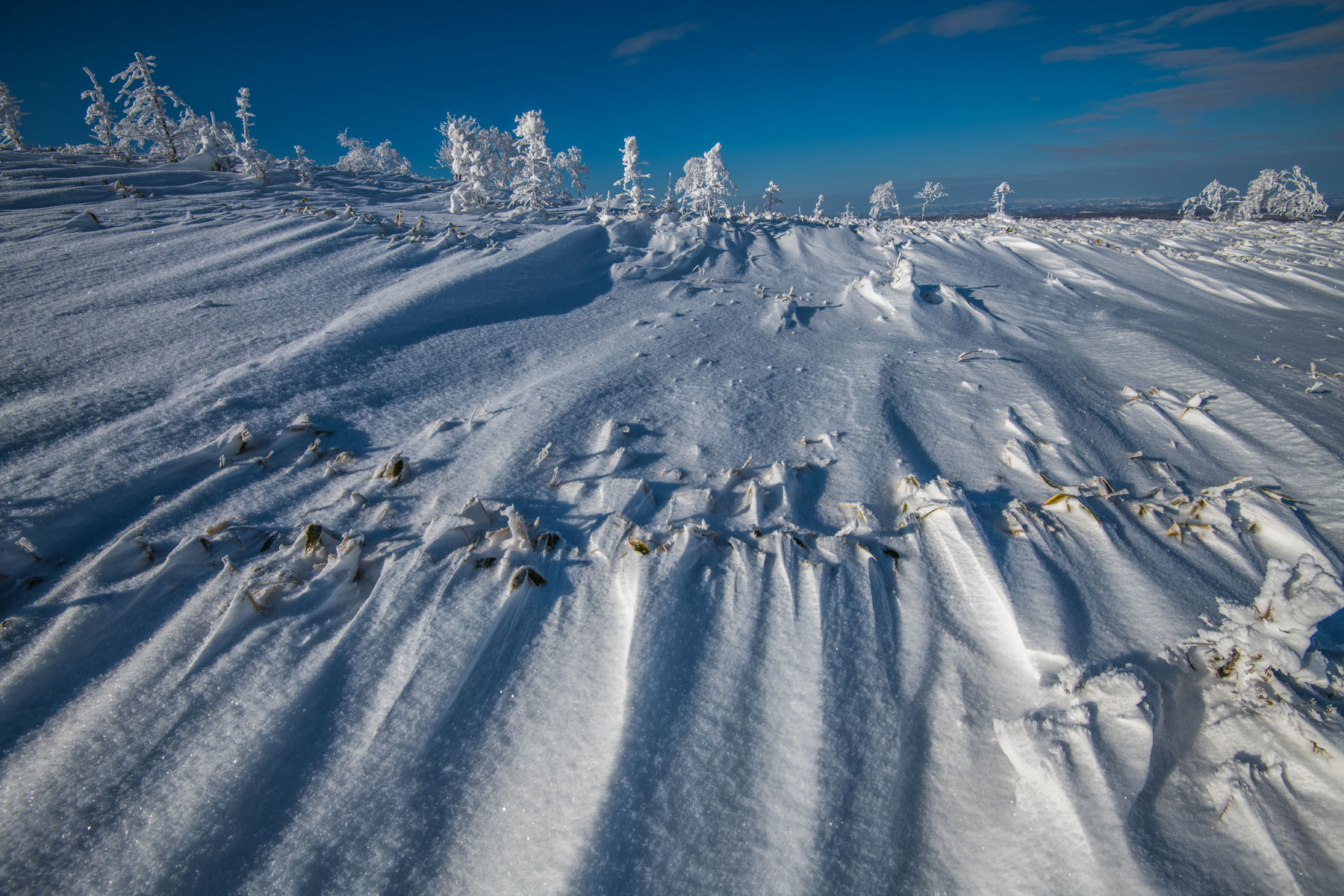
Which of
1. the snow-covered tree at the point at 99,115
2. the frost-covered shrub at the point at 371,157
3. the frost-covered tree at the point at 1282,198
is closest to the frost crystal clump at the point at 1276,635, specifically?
the snow-covered tree at the point at 99,115

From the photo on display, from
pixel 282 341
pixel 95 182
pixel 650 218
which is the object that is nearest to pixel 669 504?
pixel 282 341

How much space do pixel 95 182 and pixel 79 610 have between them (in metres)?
6.68

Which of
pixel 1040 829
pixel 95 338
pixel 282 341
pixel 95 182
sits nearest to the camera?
pixel 1040 829

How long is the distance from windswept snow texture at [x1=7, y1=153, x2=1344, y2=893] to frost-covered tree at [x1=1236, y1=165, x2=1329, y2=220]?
4118 centimetres

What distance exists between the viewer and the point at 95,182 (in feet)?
17.5

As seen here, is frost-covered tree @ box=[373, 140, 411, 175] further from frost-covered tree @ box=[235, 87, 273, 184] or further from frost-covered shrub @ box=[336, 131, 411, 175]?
frost-covered tree @ box=[235, 87, 273, 184]

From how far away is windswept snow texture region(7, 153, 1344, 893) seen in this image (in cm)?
100

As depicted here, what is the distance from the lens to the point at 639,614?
1.38 m

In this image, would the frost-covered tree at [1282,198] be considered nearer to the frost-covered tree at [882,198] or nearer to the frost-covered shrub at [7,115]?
the frost-covered tree at [882,198]

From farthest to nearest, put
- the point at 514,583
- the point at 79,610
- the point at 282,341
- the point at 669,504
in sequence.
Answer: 1. the point at 282,341
2. the point at 669,504
3. the point at 514,583
4. the point at 79,610

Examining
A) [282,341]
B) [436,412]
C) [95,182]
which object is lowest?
[436,412]

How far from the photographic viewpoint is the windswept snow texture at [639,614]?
1.00m

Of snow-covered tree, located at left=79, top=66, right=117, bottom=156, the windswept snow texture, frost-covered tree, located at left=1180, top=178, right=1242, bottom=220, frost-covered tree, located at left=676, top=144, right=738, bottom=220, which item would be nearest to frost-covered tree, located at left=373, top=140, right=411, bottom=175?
snow-covered tree, located at left=79, top=66, right=117, bottom=156

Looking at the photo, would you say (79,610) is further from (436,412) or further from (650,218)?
(650,218)
